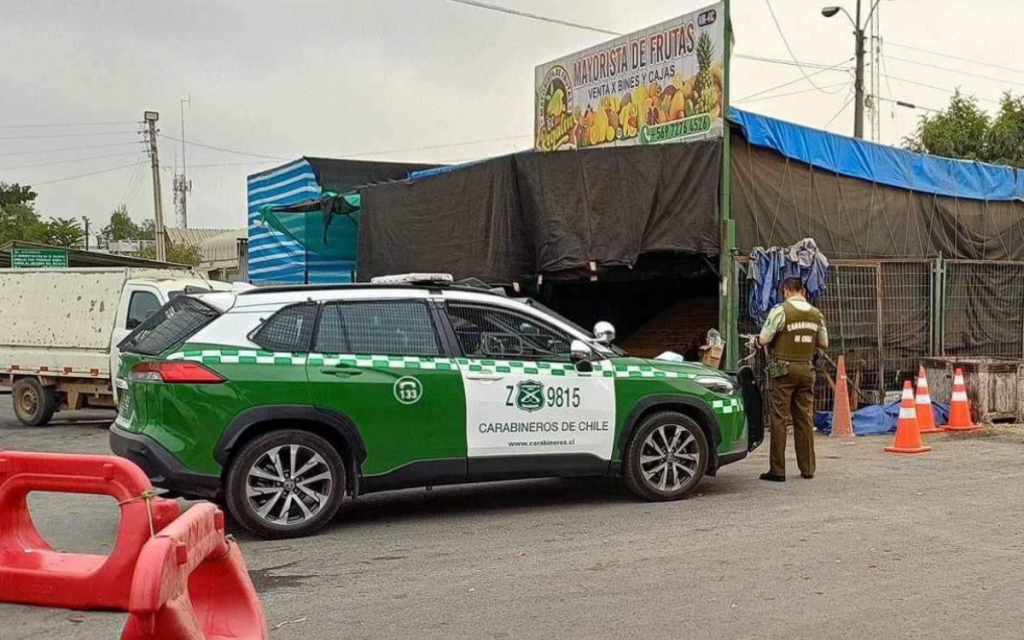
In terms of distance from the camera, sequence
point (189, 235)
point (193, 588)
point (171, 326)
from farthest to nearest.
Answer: point (189, 235) < point (171, 326) < point (193, 588)

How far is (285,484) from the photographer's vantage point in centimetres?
666

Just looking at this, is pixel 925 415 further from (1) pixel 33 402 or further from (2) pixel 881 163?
(1) pixel 33 402

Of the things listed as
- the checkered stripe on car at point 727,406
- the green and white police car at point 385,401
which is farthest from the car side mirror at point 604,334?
the checkered stripe on car at point 727,406

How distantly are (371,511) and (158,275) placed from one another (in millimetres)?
7395

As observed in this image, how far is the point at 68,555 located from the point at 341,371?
2149 millimetres

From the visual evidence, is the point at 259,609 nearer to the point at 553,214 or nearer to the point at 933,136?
the point at 553,214

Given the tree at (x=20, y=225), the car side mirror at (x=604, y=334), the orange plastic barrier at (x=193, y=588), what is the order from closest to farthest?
the orange plastic barrier at (x=193, y=588)
the car side mirror at (x=604, y=334)
the tree at (x=20, y=225)

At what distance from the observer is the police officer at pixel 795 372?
28.7ft

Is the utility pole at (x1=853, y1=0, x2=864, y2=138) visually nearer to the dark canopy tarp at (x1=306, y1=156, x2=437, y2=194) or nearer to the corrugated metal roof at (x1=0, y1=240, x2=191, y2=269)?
the dark canopy tarp at (x1=306, y1=156, x2=437, y2=194)

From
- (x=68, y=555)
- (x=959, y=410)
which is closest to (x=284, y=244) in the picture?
(x=959, y=410)

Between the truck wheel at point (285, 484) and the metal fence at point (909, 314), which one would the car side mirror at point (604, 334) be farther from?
the metal fence at point (909, 314)

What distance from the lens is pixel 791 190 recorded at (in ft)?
41.7

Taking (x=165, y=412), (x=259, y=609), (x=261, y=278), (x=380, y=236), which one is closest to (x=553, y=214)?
(x=380, y=236)

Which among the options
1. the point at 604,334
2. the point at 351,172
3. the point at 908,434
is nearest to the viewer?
the point at 604,334
